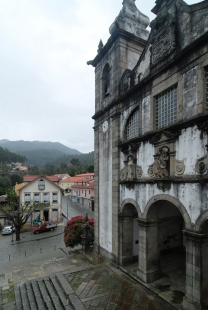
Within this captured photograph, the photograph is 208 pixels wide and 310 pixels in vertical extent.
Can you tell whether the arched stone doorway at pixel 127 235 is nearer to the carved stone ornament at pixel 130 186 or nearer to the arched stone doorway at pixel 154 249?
the carved stone ornament at pixel 130 186

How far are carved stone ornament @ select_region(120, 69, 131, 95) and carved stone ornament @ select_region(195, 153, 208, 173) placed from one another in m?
6.24

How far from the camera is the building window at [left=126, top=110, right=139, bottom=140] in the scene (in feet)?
36.6

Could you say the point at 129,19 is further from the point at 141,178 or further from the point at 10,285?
the point at 10,285

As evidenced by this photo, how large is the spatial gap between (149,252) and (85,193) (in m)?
38.8

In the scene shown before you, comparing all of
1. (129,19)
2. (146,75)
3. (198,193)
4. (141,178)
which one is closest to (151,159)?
(141,178)

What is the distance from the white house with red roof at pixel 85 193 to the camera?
44438 millimetres

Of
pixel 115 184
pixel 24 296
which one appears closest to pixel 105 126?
pixel 115 184

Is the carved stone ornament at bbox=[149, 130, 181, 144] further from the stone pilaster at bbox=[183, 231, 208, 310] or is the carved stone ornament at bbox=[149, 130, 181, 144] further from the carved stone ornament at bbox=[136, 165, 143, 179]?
the stone pilaster at bbox=[183, 231, 208, 310]

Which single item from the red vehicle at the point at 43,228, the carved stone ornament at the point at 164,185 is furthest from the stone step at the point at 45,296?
the red vehicle at the point at 43,228

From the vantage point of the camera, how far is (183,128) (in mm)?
7930

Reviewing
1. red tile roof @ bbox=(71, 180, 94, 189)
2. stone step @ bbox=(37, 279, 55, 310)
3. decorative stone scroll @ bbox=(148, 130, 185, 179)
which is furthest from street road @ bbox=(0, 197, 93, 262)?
red tile roof @ bbox=(71, 180, 94, 189)

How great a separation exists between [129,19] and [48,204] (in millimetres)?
27290

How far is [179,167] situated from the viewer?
26.4 ft

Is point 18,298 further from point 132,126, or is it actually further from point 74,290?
point 132,126
